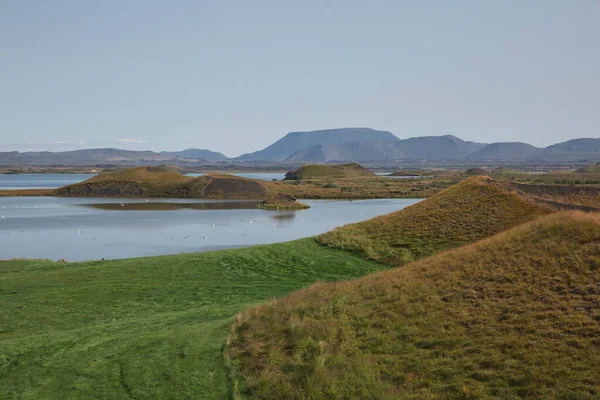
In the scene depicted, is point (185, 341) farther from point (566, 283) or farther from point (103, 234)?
point (103, 234)

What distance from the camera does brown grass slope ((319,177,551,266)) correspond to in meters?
26.7

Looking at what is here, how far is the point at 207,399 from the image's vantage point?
35.0 feet

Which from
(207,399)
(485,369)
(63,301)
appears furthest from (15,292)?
(485,369)

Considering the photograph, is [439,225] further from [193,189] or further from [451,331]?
[193,189]

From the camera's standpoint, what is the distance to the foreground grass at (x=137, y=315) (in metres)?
11.5

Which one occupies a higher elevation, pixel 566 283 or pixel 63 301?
pixel 566 283

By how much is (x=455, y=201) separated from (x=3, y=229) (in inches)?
1634

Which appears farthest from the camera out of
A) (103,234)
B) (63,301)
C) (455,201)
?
(103,234)

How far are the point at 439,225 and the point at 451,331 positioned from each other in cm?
Result: 1735

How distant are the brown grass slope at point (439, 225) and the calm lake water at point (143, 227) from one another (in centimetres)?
1258

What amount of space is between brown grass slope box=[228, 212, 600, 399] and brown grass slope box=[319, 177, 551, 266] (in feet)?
32.8

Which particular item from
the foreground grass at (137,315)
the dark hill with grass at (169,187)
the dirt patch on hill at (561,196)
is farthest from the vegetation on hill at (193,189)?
the foreground grass at (137,315)

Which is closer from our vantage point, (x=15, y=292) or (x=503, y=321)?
(x=503, y=321)

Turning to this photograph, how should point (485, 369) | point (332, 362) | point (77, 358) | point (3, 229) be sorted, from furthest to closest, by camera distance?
point (3, 229), point (77, 358), point (332, 362), point (485, 369)
